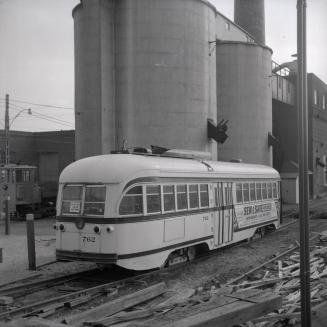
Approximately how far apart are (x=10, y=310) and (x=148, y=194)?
161 inches

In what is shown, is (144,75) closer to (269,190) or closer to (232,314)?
(269,190)

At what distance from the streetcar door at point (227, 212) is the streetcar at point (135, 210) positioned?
0.81m

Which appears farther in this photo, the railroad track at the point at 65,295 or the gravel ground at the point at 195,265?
the gravel ground at the point at 195,265

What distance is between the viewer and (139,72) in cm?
2441

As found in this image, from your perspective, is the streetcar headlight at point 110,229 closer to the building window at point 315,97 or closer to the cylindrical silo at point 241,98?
the cylindrical silo at point 241,98

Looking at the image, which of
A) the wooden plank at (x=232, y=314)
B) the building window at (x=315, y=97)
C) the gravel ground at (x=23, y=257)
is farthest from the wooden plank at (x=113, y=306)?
the building window at (x=315, y=97)

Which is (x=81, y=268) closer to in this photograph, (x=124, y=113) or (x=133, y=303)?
(x=133, y=303)

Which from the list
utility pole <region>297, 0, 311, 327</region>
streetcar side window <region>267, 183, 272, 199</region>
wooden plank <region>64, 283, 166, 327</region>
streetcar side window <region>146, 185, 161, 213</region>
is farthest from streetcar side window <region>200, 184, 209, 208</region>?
utility pole <region>297, 0, 311, 327</region>

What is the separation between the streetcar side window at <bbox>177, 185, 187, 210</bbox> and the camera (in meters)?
12.2

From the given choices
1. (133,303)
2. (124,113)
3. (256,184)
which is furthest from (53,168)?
(133,303)

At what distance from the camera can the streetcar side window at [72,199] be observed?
1113cm

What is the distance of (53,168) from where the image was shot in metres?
49.5

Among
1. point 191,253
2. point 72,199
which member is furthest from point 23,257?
point 191,253

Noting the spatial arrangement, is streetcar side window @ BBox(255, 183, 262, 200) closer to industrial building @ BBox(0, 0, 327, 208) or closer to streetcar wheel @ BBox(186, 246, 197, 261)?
streetcar wheel @ BBox(186, 246, 197, 261)
